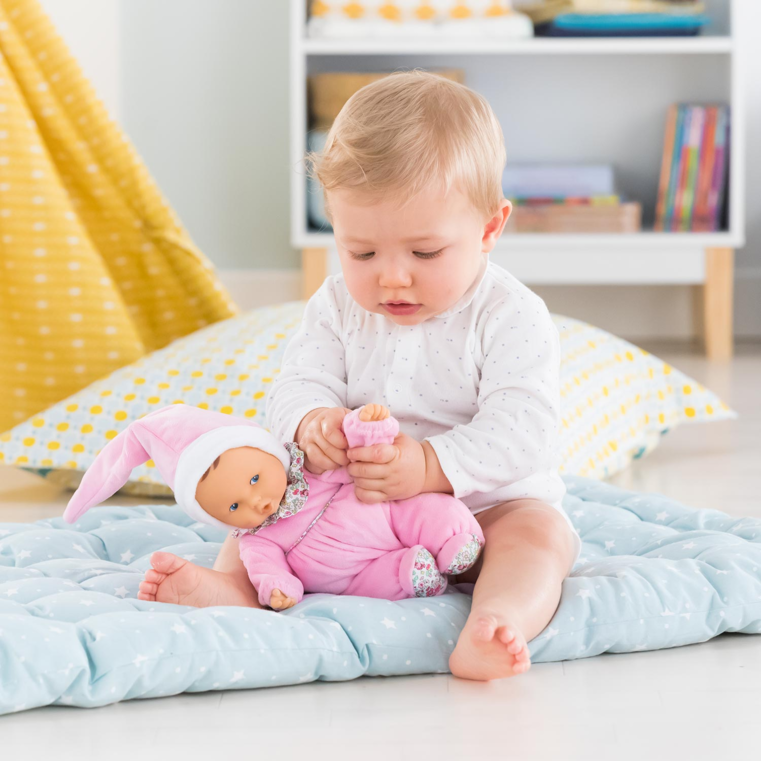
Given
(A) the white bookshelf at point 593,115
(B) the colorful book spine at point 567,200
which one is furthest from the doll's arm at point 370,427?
(B) the colorful book spine at point 567,200

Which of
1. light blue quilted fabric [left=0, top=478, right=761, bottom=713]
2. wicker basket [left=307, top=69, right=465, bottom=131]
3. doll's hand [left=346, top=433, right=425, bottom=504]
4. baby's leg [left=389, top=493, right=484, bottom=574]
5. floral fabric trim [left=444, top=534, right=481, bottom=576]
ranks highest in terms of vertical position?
wicker basket [left=307, top=69, right=465, bottom=131]

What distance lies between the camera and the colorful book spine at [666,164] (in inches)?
104

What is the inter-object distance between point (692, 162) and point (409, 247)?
1929 mm

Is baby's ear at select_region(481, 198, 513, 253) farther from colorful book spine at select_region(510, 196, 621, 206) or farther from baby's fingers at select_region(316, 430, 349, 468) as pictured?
colorful book spine at select_region(510, 196, 621, 206)

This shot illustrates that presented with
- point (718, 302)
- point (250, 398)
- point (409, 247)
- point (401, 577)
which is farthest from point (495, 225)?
point (718, 302)

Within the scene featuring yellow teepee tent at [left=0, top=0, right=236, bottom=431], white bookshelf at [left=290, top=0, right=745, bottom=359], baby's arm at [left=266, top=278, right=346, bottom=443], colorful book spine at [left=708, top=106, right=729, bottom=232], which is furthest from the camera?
colorful book spine at [left=708, top=106, right=729, bottom=232]

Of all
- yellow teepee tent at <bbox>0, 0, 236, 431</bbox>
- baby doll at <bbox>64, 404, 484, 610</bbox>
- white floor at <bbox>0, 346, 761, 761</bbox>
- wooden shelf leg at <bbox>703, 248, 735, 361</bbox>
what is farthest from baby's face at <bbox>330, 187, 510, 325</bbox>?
wooden shelf leg at <bbox>703, 248, 735, 361</bbox>

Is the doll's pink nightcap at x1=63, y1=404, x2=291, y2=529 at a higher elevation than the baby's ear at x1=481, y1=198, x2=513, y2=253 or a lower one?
lower

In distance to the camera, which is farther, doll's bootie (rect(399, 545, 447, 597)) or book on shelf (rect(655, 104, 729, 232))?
book on shelf (rect(655, 104, 729, 232))

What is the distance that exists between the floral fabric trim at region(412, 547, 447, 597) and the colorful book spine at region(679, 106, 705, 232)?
1901 mm

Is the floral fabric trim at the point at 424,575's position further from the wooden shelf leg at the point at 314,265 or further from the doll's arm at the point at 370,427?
the wooden shelf leg at the point at 314,265

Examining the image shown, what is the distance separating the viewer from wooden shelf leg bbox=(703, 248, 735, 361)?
8.20 feet

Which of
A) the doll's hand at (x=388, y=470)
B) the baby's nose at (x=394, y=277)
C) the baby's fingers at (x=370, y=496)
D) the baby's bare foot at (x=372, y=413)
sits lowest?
the baby's fingers at (x=370, y=496)

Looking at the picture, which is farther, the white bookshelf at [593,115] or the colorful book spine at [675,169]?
the colorful book spine at [675,169]
